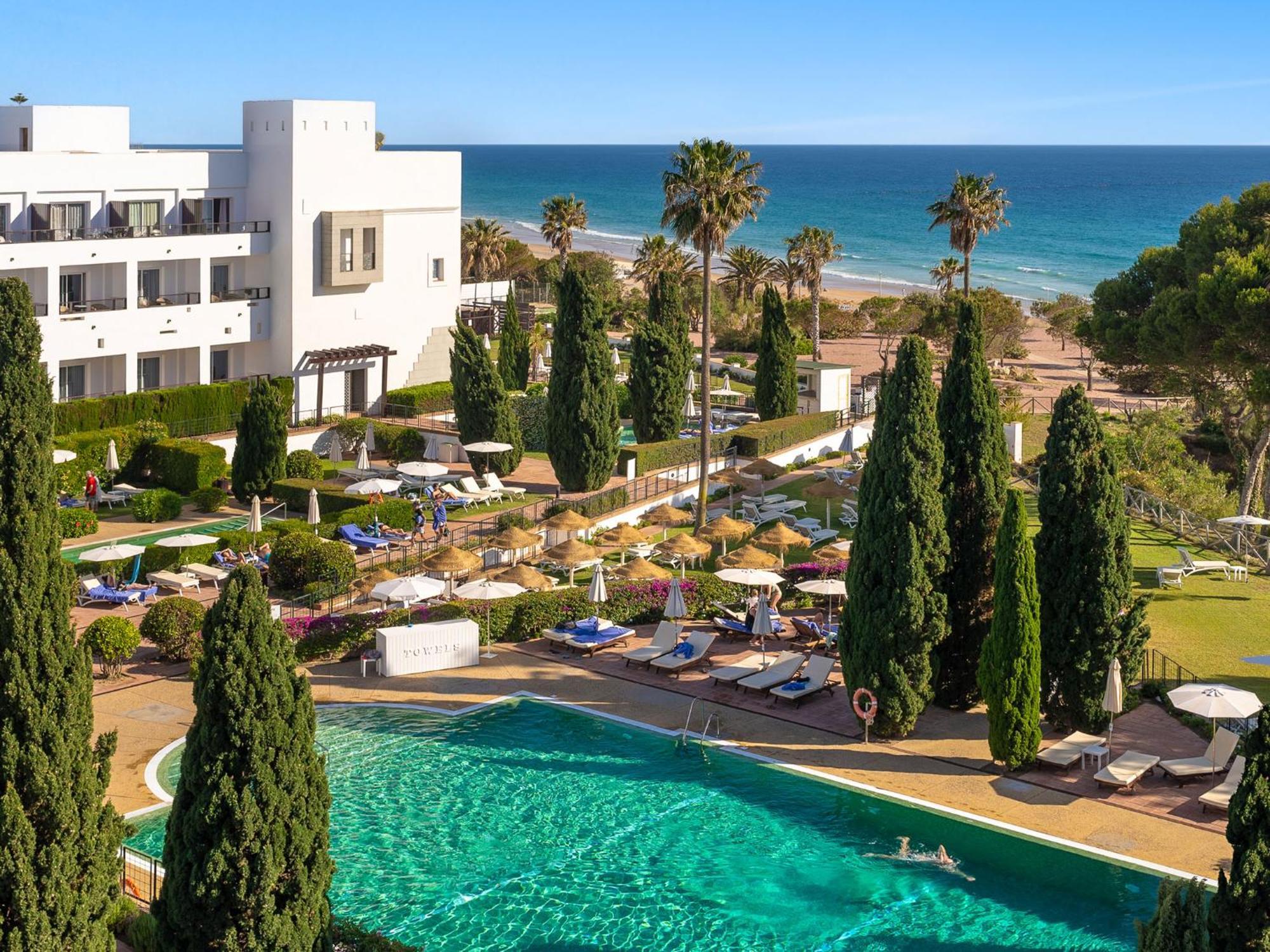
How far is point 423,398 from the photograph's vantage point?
5328 centimetres

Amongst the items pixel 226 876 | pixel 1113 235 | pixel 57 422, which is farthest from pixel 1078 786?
pixel 1113 235

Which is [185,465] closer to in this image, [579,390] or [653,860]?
[579,390]

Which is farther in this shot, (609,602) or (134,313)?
(134,313)

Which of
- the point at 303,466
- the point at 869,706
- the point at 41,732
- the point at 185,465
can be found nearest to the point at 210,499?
the point at 185,465

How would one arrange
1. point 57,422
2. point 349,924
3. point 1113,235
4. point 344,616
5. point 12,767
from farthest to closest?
1. point 1113,235
2. point 57,422
3. point 344,616
4. point 349,924
5. point 12,767

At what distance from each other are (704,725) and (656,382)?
24.0 meters

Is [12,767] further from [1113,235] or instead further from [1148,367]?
[1113,235]

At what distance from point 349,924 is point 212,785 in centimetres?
365

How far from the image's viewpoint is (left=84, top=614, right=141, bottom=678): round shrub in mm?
27594

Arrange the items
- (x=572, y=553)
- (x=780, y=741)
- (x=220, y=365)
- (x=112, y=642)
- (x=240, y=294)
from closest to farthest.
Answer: (x=780, y=741) → (x=112, y=642) → (x=572, y=553) → (x=240, y=294) → (x=220, y=365)

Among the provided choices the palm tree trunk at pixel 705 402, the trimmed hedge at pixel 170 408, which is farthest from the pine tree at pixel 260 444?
the palm tree trunk at pixel 705 402

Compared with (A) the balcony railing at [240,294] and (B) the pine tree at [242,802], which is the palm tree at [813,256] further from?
(B) the pine tree at [242,802]

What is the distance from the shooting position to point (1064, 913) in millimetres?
20031

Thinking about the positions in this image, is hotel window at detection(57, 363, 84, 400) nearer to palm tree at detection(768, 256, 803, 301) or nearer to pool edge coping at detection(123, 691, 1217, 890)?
pool edge coping at detection(123, 691, 1217, 890)
